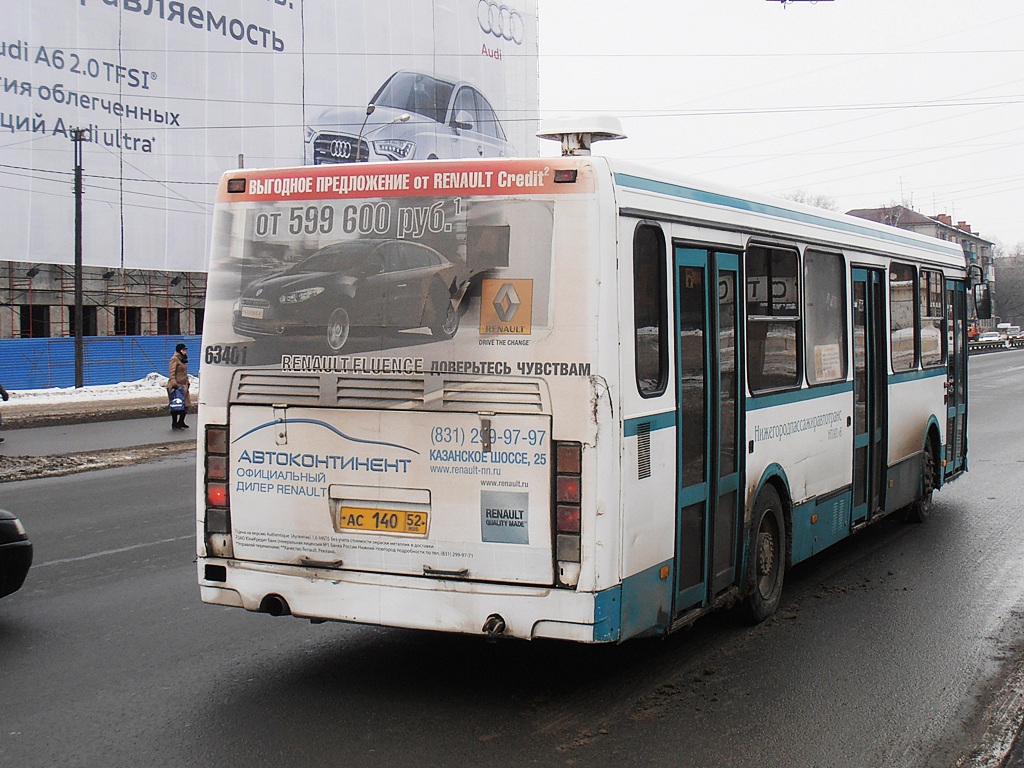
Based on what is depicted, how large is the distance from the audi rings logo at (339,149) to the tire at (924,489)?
46.5 metres

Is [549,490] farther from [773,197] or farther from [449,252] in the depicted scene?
[773,197]

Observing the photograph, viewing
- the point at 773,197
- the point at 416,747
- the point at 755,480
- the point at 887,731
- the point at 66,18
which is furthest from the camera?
the point at 66,18

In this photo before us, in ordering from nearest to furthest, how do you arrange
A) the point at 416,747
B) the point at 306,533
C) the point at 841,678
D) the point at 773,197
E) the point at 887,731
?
the point at 416,747 < the point at 887,731 < the point at 306,533 < the point at 841,678 < the point at 773,197

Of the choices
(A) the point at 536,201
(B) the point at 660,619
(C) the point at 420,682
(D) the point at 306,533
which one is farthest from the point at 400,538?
(A) the point at 536,201

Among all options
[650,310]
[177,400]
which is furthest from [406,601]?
[177,400]

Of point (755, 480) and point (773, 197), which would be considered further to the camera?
point (773, 197)

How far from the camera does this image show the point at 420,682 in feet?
20.1

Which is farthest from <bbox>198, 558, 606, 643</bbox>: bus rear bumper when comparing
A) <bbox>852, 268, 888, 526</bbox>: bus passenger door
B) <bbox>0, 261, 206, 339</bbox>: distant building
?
<bbox>0, 261, 206, 339</bbox>: distant building

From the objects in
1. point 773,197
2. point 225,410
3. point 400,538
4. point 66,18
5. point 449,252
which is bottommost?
point 400,538

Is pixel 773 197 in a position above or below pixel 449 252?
above

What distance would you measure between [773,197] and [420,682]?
3.85 meters

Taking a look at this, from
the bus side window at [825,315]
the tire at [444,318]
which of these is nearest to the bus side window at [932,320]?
A: the bus side window at [825,315]

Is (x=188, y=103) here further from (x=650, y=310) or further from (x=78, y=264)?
(x=650, y=310)

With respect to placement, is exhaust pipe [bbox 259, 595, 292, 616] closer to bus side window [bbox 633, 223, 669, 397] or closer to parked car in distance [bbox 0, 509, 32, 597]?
bus side window [bbox 633, 223, 669, 397]
